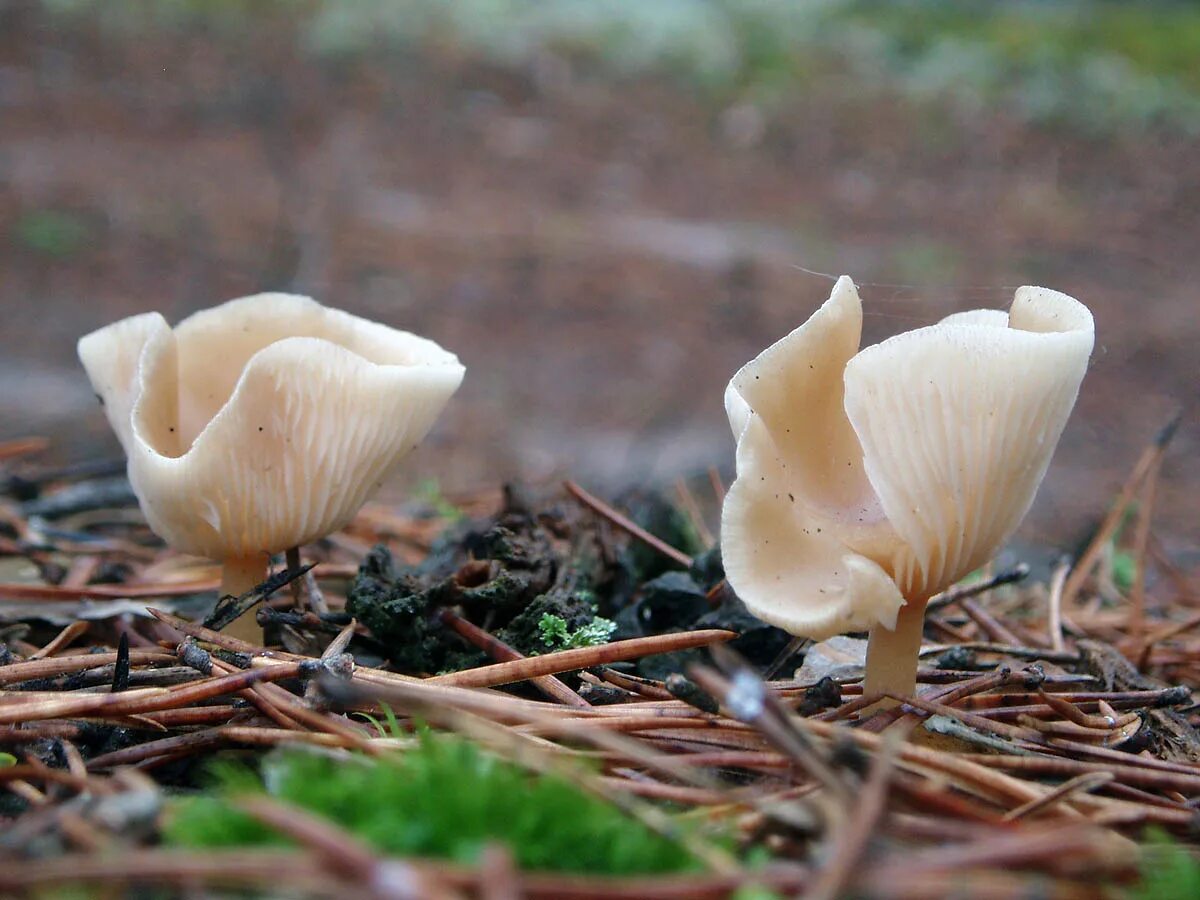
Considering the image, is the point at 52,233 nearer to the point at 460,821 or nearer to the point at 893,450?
the point at 893,450

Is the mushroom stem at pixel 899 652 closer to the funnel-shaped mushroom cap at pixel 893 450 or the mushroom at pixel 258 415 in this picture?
the funnel-shaped mushroom cap at pixel 893 450

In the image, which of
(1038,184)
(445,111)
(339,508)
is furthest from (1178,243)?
(339,508)

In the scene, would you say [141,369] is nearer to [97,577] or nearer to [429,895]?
[97,577]

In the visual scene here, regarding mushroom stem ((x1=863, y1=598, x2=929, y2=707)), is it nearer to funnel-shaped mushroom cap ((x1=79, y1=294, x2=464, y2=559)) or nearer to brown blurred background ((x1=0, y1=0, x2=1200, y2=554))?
funnel-shaped mushroom cap ((x1=79, y1=294, x2=464, y2=559))

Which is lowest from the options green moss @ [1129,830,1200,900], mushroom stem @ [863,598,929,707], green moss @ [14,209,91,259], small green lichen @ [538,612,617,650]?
green moss @ [14,209,91,259]

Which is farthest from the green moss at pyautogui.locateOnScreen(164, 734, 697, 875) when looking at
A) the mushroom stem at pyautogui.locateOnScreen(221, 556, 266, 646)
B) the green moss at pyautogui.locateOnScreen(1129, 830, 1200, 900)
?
the mushroom stem at pyautogui.locateOnScreen(221, 556, 266, 646)

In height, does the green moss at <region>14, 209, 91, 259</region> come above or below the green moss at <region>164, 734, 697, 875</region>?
below

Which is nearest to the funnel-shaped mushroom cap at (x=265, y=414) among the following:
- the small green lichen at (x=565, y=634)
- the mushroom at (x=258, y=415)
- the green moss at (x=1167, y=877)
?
the mushroom at (x=258, y=415)
